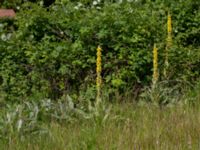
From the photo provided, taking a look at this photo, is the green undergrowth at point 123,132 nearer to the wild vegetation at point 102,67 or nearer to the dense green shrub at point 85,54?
the wild vegetation at point 102,67

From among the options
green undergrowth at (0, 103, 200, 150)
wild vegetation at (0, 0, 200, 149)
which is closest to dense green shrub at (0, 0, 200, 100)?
wild vegetation at (0, 0, 200, 149)

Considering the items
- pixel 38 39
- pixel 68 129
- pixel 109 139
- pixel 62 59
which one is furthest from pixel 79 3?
pixel 109 139

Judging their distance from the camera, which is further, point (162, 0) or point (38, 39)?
point (162, 0)

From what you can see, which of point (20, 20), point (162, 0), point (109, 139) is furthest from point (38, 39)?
point (109, 139)

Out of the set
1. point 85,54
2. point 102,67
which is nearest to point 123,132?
point 102,67

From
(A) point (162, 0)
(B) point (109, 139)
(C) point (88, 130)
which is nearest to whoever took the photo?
(B) point (109, 139)

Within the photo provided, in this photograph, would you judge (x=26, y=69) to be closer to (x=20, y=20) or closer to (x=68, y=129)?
(x=20, y=20)

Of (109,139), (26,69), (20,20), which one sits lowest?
(109,139)

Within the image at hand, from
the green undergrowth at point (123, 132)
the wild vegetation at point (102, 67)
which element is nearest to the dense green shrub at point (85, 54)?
the wild vegetation at point (102, 67)

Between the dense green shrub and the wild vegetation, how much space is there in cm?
1

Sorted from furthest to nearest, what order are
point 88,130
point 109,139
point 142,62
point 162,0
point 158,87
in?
1. point 162,0
2. point 142,62
3. point 158,87
4. point 88,130
5. point 109,139

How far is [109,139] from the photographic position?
4891 millimetres

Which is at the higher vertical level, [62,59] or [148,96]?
[62,59]

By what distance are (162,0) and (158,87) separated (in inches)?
87.0
